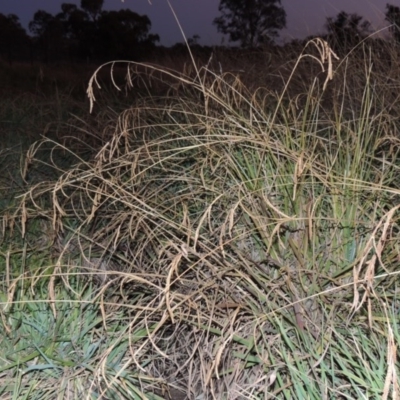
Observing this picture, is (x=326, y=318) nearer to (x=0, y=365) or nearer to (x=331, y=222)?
(x=331, y=222)

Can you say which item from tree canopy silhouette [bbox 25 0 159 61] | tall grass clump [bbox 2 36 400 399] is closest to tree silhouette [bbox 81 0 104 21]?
tree canopy silhouette [bbox 25 0 159 61]

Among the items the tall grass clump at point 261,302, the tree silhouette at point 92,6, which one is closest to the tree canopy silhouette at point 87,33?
the tree silhouette at point 92,6

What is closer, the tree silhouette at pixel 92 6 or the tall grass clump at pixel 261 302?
the tall grass clump at pixel 261 302

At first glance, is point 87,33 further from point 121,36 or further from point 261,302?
point 261,302

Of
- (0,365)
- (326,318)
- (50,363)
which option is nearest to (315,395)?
(326,318)

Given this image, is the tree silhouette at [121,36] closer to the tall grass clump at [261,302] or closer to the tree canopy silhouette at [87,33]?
the tree canopy silhouette at [87,33]

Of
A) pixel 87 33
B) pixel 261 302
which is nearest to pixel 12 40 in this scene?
pixel 87 33

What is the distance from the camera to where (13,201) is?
370 centimetres

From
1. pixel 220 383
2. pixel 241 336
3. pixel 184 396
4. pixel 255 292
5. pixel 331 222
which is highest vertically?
pixel 331 222

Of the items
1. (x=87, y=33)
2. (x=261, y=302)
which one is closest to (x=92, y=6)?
(x=87, y=33)

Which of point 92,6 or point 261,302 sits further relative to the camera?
point 92,6

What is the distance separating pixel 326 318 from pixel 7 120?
3.96 meters

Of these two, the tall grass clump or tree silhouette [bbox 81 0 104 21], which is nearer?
the tall grass clump

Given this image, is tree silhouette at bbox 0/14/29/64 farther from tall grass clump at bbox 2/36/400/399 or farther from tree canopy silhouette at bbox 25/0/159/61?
tall grass clump at bbox 2/36/400/399
